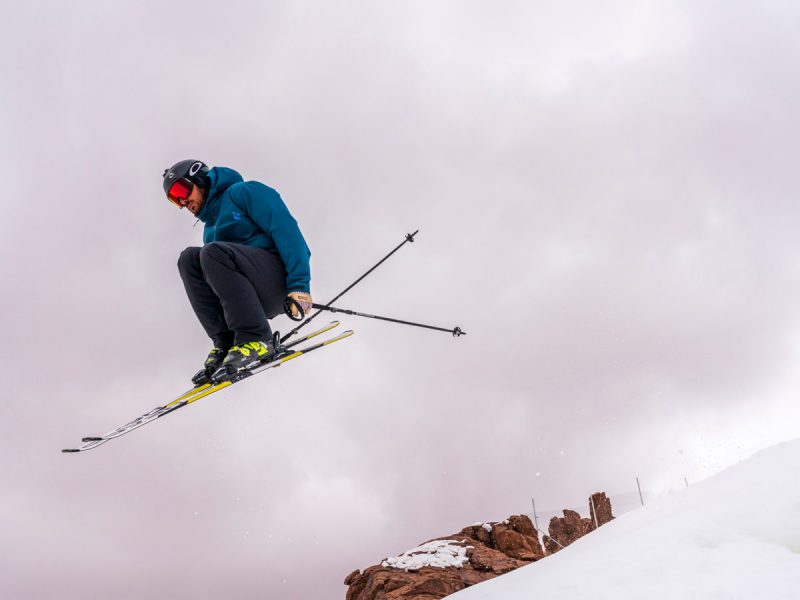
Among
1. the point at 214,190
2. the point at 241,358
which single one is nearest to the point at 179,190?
the point at 214,190

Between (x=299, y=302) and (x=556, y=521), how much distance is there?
52.3 meters

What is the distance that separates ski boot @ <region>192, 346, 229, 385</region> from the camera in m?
5.57

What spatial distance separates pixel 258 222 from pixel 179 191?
915 mm

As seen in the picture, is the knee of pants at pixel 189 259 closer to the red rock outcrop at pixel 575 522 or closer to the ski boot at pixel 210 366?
the ski boot at pixel 210 366

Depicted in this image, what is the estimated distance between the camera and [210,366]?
18.2 feet

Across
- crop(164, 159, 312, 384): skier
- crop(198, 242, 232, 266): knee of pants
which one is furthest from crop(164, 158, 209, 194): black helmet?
crop(198, 242, 232, 266): knee of pants

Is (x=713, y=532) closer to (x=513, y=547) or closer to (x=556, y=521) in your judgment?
(x=513, y=547)

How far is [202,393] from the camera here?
219 inches

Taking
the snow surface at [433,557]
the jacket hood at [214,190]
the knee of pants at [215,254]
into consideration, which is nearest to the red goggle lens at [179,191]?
the jacket hood at [214,190]

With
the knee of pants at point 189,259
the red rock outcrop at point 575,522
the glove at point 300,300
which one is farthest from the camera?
the red rock outcrop at point 575,522

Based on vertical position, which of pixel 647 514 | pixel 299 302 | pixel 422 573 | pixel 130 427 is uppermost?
pixel 299 302

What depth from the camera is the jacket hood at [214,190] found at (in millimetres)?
5691

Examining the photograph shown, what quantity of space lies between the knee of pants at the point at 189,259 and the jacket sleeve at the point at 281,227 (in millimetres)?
689

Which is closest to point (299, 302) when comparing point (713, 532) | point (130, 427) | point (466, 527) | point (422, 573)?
point (130, 427)
